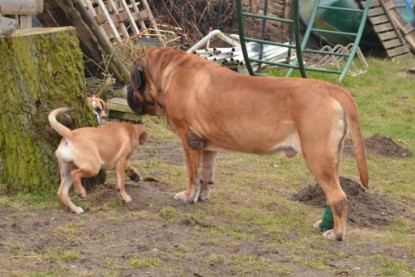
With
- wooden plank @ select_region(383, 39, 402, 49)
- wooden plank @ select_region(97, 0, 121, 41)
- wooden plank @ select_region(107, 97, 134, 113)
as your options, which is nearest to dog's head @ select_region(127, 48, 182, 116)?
wooden plank @ select_region(107, 97, 134, 113)

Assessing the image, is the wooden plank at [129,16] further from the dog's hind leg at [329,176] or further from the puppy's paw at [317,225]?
the dog's hind leg at [329,176]

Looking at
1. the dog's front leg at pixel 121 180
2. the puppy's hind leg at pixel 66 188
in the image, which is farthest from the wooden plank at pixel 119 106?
the puppy's hind leg at pixel 66 188

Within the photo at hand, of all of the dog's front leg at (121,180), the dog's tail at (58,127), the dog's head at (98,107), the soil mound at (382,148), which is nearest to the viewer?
the dog's tail at (58,127)

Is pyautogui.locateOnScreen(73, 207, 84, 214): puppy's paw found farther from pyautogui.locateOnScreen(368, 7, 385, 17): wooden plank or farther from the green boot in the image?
pyautogui.locateOnScreen(368, 7, 385, 17): wooden plank

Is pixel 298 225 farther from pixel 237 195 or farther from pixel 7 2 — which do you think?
pixel 7 2

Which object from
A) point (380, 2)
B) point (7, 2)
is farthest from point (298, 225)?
point (380, 2)

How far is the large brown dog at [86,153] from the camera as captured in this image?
24.9ft

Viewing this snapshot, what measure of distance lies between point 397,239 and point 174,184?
2.46 meters

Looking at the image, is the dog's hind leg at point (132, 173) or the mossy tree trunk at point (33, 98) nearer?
the mossy tree trunk at point (33, 98)

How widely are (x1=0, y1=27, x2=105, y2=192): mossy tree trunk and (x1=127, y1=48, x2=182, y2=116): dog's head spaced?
68cm

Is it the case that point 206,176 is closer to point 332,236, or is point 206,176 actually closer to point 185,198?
point 185,198

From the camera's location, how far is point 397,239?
→ 25.9 feet

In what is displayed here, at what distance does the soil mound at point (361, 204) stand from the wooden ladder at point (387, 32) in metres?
11.0

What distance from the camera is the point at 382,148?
12.4 metres
